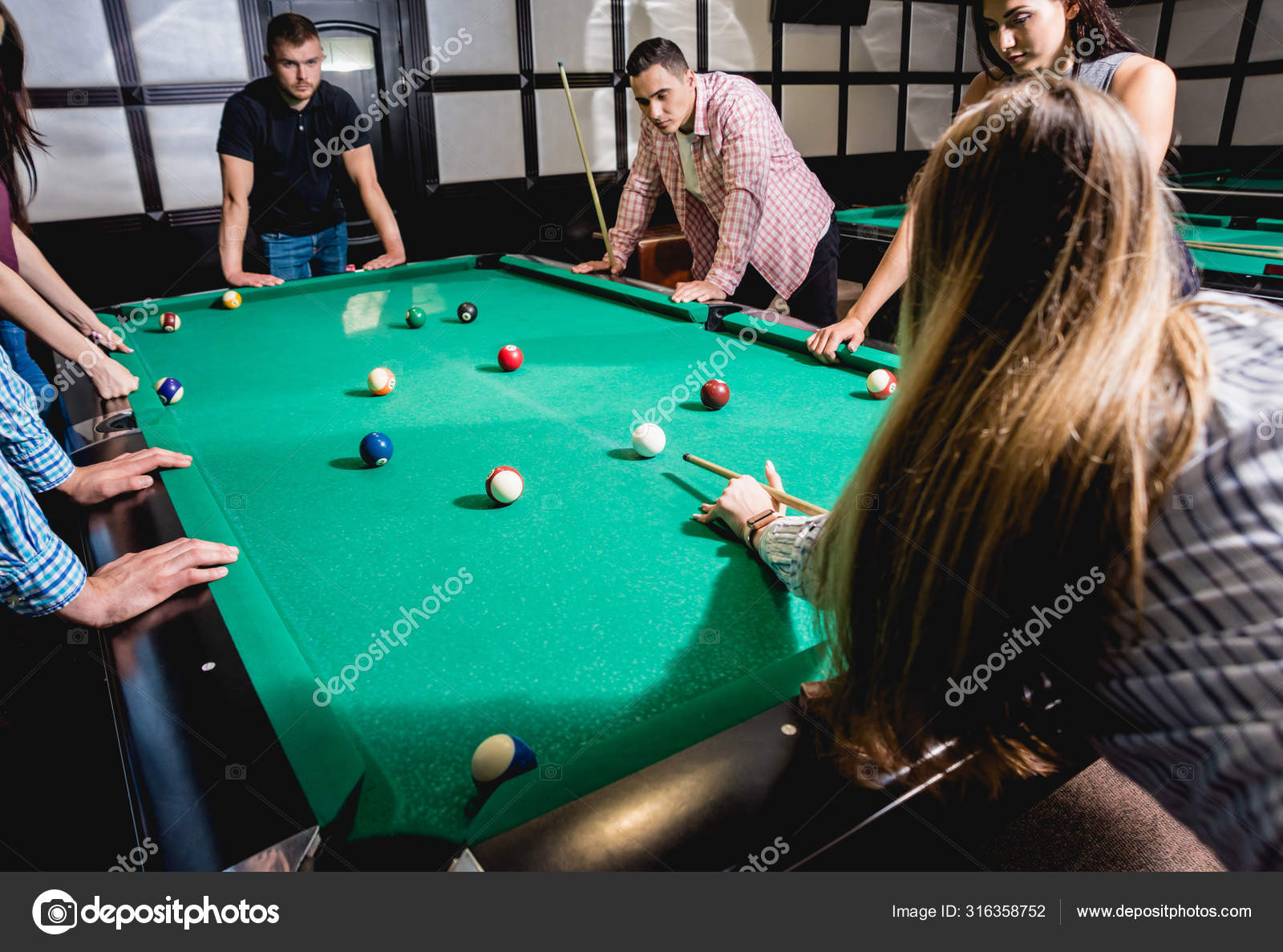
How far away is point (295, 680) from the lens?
994 millimetres

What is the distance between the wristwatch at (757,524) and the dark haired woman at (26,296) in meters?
1.79

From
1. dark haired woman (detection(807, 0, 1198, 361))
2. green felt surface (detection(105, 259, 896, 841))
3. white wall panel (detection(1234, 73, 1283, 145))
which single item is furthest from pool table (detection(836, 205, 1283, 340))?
white wall panel (detection(1234, 73, 1283, 145))

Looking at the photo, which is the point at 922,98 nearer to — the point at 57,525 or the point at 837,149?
the point at 837,149

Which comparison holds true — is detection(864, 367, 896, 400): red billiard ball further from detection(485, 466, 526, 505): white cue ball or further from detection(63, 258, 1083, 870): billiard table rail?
detection(63, 258, 1083, 870): billiard table rail

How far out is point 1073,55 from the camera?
209 cm

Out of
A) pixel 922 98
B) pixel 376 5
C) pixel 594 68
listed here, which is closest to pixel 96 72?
pixel 376 5

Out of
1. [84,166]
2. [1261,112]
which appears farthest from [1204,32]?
[84,166]

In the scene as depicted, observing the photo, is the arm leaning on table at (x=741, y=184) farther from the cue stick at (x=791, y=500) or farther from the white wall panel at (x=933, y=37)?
the white wall panel at (x=933, y=37)

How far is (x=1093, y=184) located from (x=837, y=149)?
7.83m

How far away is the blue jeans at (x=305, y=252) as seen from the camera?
14.4ft

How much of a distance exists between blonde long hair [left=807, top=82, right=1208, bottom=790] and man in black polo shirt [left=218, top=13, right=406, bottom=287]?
3.33 m

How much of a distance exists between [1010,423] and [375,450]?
4.16 feet

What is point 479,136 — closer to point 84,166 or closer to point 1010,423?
point 84,166
